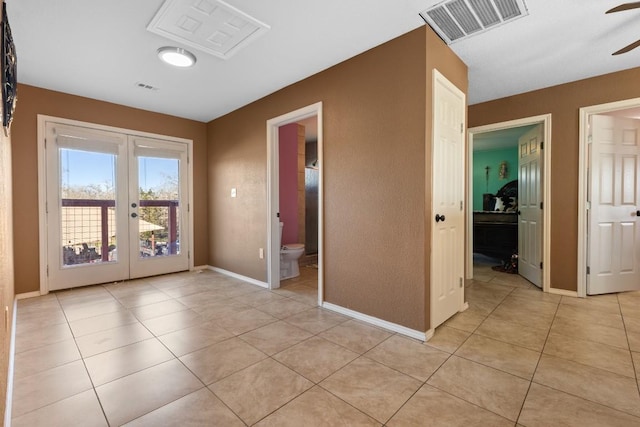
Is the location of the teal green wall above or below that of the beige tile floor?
above

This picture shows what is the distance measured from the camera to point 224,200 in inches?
173

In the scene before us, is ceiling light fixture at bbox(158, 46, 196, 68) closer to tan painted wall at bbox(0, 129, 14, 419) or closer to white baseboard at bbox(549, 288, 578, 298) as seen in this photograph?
tan painted wall at bbox(0, 129, 14, 419)

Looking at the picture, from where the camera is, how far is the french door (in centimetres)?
344

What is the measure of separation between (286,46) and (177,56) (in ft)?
3.33

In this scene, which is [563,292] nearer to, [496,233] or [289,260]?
[496,233]

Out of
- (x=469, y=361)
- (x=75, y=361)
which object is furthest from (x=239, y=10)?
(x=469, y=361)

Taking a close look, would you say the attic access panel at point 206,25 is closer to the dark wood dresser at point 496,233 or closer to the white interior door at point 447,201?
the white interior door at point 447,201

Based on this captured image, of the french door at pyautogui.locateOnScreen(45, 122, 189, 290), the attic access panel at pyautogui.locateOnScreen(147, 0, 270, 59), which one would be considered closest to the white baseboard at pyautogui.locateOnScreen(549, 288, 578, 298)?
the attic access panel at pyautogui.locateOnScreen(147, 0, 270, 59)

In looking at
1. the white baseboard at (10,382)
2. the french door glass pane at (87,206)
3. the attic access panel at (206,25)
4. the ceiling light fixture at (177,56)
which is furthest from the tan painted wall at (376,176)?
the french door glass pane at (87,206)

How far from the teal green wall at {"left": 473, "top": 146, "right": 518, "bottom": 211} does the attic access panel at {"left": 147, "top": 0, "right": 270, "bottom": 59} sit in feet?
19.5

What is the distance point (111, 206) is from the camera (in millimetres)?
3787

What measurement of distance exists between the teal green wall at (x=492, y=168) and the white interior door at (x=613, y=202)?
2.88 m

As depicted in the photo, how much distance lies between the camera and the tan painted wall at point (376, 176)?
2205 millimetres

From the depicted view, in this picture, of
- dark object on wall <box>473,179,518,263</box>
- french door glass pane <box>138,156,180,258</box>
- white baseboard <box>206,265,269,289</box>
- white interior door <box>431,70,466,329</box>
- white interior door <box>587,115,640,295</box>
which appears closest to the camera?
white interior door <box>431,70,466,329</box>
